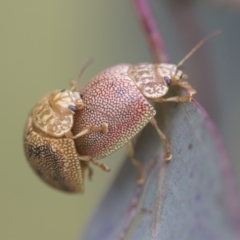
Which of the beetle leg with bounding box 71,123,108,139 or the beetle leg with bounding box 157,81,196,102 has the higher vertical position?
the beetle leg with bounding box 157,81,196,102

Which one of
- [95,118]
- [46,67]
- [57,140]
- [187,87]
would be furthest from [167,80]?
[46,67]

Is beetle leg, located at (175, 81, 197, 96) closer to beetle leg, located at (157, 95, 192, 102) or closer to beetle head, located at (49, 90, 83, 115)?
beetle leg, located at (157, 95, 192, 102)

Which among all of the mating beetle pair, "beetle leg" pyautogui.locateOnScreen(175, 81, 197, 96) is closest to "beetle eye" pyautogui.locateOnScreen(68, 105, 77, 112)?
the mating beetle pair

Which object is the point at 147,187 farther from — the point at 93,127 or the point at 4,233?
the point at 4,233

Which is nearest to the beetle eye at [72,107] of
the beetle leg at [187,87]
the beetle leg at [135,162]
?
the beetle leg at [135,162]

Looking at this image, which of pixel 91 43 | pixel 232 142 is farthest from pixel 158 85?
pixel 91 43

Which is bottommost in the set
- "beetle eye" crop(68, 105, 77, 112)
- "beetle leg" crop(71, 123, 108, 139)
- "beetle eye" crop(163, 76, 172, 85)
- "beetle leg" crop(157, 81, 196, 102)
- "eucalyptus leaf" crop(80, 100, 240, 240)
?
"eucalyptus leaf" crop(80, 100, 240, 240)

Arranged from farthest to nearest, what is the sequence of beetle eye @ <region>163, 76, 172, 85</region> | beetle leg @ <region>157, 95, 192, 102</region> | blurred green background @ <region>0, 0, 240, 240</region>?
blurred green background @ <region>0, 0, 240, 240</region> → beetle eye @ <region>163, 76, 172, 85</region> → beetle leg @ <region>157, 95, 192, 102</region>
